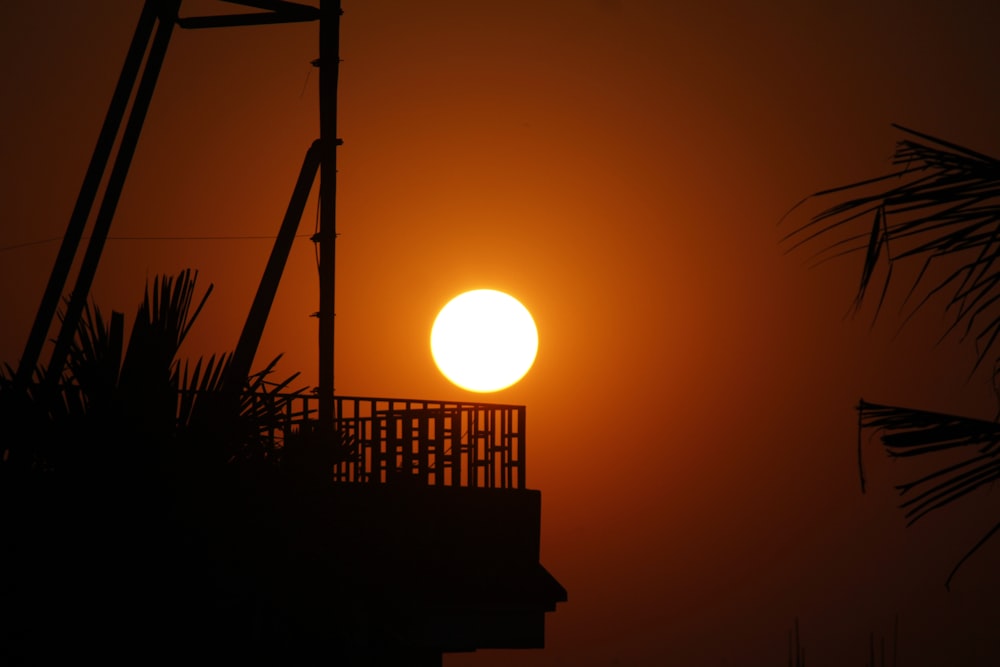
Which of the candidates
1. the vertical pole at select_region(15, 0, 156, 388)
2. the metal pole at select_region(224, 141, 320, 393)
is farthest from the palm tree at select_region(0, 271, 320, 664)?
the vertical pole at select_region(15, 0, 156, 388)

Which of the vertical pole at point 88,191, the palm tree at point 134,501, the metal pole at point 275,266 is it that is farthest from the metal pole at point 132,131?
the palm tree at point 134,501

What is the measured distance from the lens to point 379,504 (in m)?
15.1

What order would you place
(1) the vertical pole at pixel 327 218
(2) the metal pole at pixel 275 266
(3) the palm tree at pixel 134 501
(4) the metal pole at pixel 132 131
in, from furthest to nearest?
(1) the vertical pole at pixel 327 218 → (4) the metal pole at pixel 132 131 → (2) the metal pole at pixel 275 266 → (3) the palm tree at pixel 134 501

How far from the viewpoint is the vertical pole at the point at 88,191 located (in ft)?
44.0

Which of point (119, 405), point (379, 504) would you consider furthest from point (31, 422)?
point (379, 504)

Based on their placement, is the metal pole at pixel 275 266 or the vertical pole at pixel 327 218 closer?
the metal pole at pixel 275 266

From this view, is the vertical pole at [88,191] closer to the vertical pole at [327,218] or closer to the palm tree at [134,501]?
the vertical pole at [327,218]

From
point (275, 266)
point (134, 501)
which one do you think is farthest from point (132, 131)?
point (134, 501)

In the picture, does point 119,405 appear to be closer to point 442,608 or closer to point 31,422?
point 31,422

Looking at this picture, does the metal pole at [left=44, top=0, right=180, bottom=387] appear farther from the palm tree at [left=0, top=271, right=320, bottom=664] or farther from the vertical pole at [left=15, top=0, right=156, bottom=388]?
the palm tree at [left=0, top=271, right=320, bottom=664]

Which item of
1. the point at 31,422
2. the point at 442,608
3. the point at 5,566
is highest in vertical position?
the point at 31,422

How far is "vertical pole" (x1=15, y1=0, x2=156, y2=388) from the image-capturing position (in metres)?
13.4

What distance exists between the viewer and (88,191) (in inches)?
547

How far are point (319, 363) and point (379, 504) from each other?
1888mm
